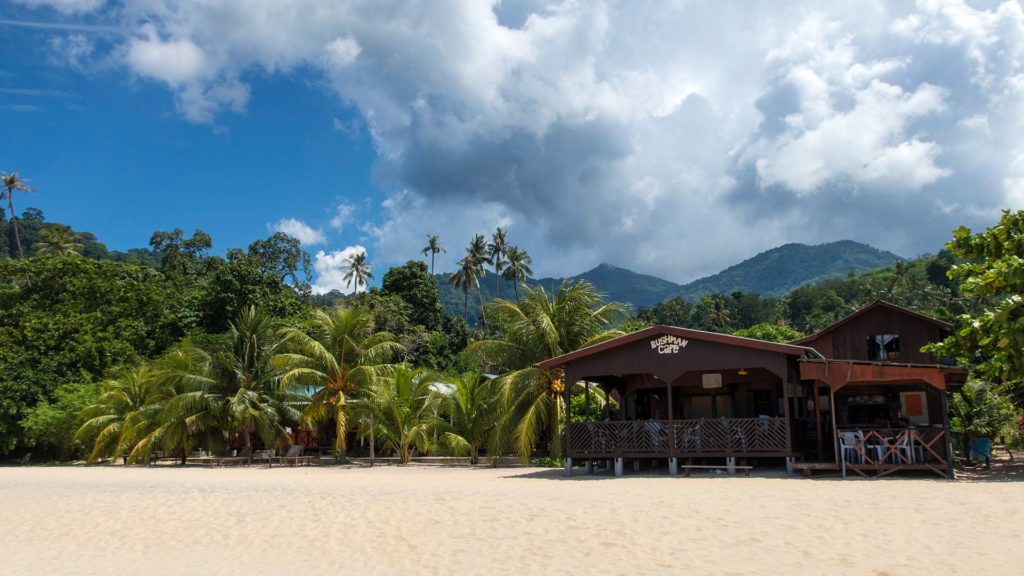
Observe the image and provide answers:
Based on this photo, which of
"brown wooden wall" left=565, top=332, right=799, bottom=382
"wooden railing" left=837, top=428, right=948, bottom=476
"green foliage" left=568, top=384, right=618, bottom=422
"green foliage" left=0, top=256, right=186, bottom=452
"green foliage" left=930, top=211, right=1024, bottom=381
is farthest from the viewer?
"green foliage" left=0, top=256, right=186, bottom=452

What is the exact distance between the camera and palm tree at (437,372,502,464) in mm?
25172

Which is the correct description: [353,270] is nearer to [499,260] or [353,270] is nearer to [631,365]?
[499,260]

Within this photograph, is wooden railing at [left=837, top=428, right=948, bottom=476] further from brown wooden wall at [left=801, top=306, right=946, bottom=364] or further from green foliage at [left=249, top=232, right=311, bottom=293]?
green foliage at [left=249, top=232, right=311, bottom=293]

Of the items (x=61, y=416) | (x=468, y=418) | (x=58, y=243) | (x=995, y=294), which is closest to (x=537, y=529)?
(x=995, y=294)

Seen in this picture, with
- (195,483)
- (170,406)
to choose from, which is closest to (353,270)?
(170,406)

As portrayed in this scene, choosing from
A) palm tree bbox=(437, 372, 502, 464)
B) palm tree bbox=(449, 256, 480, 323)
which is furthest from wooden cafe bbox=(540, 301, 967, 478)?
palm tree bbox=(449, 256, 480, 323)

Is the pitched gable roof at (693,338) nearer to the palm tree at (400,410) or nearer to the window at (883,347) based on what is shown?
the window at (883,347)

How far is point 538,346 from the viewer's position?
24172 mm

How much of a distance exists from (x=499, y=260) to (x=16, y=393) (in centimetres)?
4410

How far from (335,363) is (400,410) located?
119 inches

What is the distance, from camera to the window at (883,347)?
73.2ft

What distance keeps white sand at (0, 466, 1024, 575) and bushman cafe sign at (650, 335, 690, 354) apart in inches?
130

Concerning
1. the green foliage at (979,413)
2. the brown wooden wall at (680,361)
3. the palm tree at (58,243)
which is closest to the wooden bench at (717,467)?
the brown wooden wall at (680,361)

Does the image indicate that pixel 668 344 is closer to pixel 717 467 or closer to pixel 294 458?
pixel 717 467
